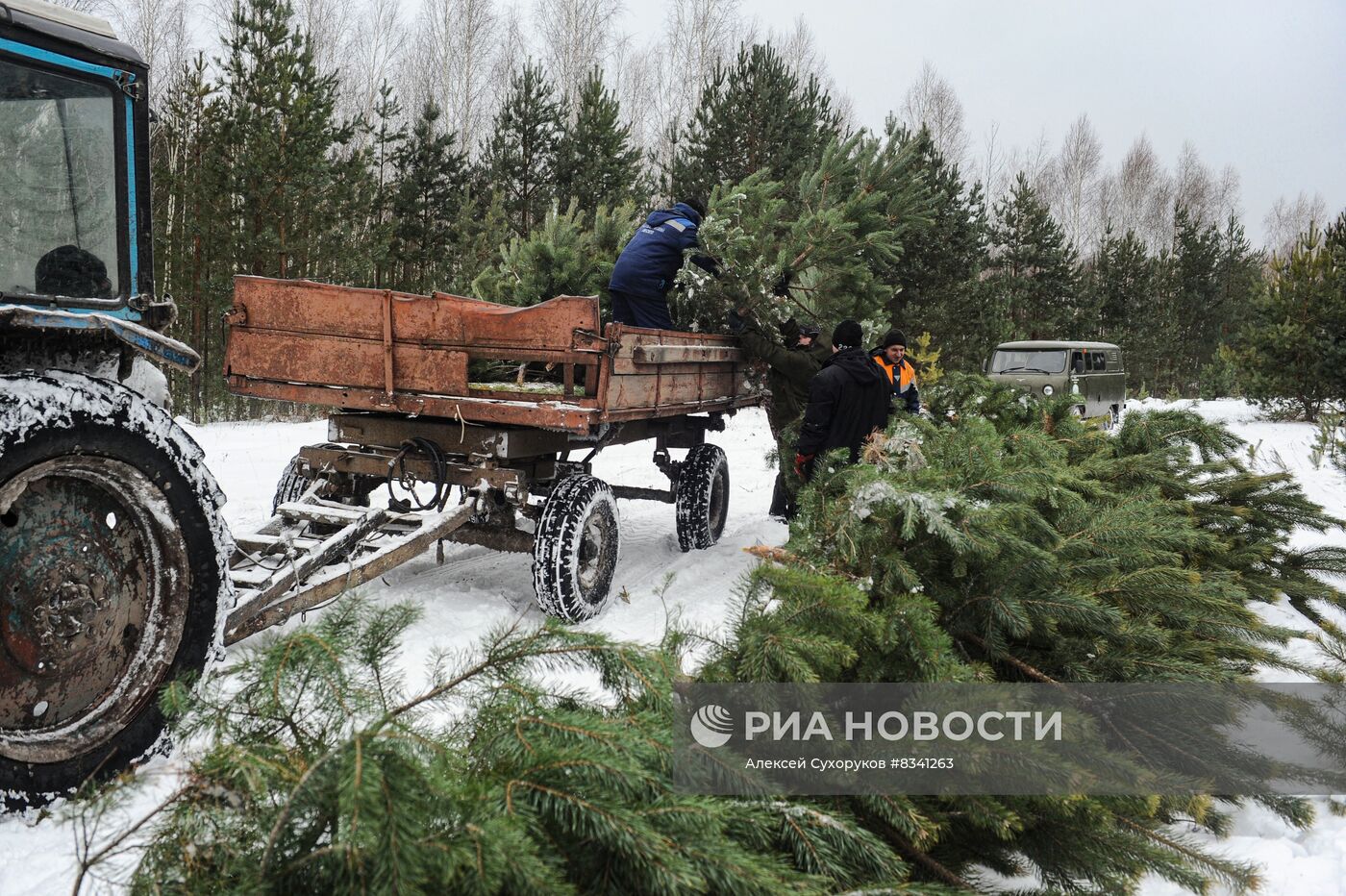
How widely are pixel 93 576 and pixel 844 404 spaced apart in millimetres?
4408

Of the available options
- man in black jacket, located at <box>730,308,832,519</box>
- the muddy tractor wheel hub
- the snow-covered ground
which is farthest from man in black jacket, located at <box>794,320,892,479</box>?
the muddy tractor wheel hub

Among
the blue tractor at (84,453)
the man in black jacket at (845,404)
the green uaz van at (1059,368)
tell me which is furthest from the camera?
the green uaz van at (1059,368)

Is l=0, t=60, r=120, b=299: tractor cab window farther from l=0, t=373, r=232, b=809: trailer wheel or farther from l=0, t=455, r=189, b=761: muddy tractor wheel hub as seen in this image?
l=0, t=455, r=189, b=761: muddy tractor wheel hub

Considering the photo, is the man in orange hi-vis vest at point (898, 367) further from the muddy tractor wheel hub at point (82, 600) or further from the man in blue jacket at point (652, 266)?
the muddy tractor wheel hub at point (82, 600)

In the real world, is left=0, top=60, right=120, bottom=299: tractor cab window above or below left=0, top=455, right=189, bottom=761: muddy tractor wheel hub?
above

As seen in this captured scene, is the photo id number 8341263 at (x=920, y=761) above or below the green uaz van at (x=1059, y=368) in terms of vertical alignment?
below

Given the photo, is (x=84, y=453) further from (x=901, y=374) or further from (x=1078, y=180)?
(x=1078, y=180)

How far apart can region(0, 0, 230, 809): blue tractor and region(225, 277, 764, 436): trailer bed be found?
160 cm

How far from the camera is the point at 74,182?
294 centimetres

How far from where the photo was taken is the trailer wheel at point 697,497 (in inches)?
263

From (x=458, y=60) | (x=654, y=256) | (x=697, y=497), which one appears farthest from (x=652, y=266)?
(x=458, y=60)

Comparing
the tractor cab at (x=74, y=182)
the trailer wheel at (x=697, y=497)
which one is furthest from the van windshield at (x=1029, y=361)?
the tractor cab at (x=74, y=182)

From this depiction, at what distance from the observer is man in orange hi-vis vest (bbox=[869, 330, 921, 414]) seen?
693 centimetres
